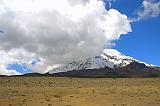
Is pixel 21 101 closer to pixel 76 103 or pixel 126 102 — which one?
pixel 76 103

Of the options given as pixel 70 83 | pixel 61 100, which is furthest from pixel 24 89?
pixel 61 100

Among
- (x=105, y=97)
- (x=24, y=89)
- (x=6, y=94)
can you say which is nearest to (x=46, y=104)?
(x=105, y=97)

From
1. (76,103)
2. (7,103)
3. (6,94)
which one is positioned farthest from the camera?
(6,94)

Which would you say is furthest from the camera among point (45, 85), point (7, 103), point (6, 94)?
point (45, 85)

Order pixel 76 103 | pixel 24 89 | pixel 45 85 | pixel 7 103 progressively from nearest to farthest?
pixel 76 103, pixel 7 103, pixel 24 89, pixel 45 85

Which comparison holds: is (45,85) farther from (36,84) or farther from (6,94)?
(6,94)

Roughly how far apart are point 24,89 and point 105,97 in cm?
1639

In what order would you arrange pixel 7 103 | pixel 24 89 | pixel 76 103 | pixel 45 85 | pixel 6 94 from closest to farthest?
→ pixel 76 103 → pixel 7 103 → pixel 6 94 → pixel 24 89 → pixel 45 85

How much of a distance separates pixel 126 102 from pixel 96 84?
2536cm

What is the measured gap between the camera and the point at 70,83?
65.4m

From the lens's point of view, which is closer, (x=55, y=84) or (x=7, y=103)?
(x=7, y=103)

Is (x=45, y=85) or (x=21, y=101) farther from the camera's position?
(x=45, y=85)

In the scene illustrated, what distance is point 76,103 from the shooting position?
3900 cm

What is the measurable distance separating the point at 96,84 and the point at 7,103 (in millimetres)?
25511
